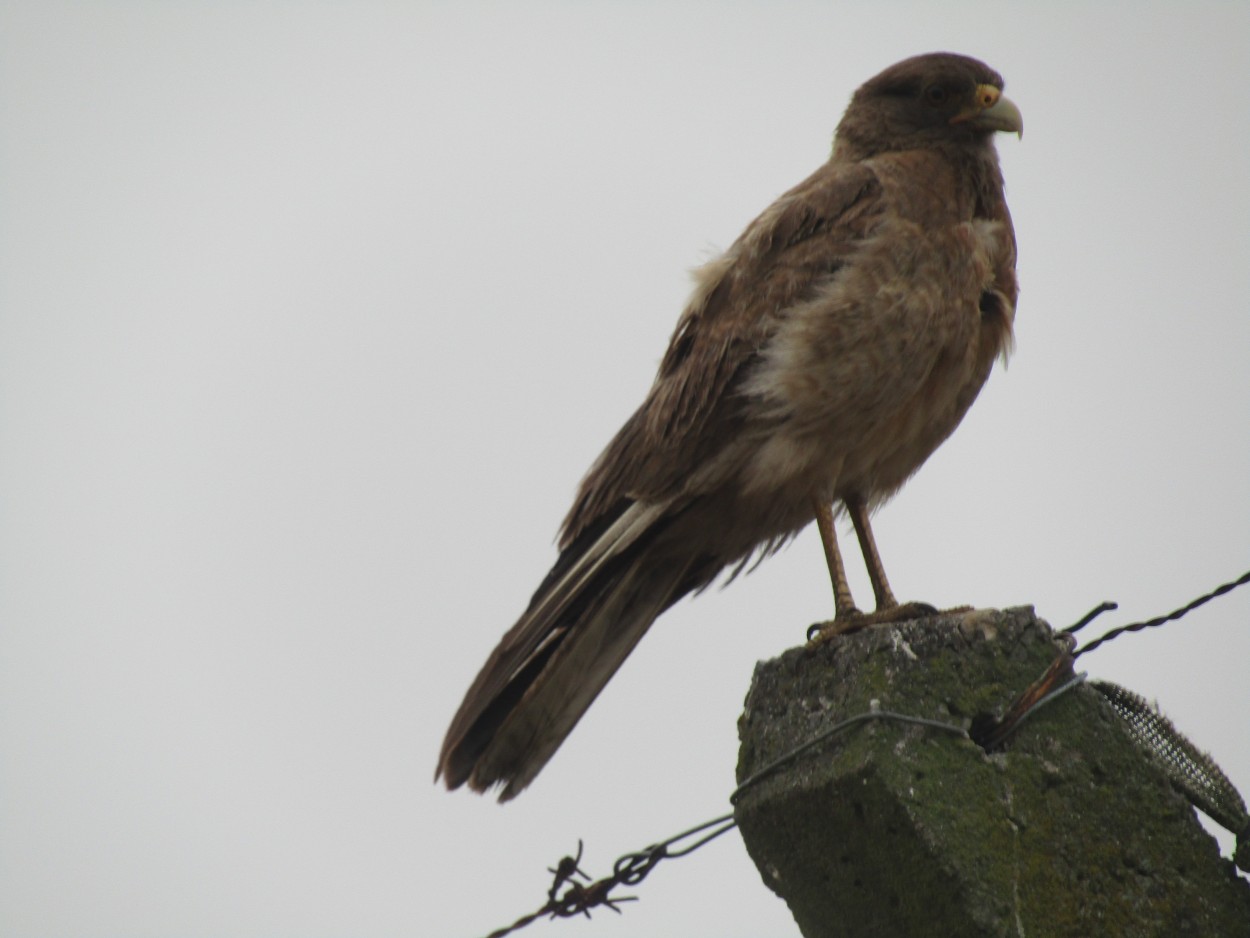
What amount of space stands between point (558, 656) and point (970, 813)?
1.72m

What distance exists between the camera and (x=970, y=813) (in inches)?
89.1

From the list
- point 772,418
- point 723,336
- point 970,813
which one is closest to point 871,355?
point 772,418

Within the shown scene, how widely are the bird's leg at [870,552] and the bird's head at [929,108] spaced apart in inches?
48.8

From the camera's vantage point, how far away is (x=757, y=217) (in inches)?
183

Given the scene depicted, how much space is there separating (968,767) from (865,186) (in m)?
2.55

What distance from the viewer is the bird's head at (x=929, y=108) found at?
16.0ft

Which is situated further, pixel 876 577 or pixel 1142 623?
pixel 876 577

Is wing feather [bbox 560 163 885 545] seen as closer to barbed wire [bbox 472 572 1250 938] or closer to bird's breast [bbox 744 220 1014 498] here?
bird's breast [bbox 744 220 1014 498]

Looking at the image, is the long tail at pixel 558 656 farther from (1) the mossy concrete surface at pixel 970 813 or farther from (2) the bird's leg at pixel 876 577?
(1) the mossy concrete surface at pixel 970 813

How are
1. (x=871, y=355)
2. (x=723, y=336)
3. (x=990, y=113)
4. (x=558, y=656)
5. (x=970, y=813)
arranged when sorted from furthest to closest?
(x=990, y=113) < (x=723, y=336) < (x=871, y=355) < (x=558, y=656) < (x=970, y=813)

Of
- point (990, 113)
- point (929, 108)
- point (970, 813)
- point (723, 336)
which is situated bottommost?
point (970, 813)

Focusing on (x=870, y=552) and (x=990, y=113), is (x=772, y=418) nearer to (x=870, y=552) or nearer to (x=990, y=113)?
(x=870, y=552)

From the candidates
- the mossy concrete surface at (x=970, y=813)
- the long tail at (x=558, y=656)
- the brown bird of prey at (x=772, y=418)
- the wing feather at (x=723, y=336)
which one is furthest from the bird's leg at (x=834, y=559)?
the mossy concrete surface at (x=970, y=813)

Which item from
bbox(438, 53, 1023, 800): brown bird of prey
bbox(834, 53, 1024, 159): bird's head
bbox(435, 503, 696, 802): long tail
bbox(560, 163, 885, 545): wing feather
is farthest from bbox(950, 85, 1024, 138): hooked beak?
bbox(435, 503, 696, 802): long tail
